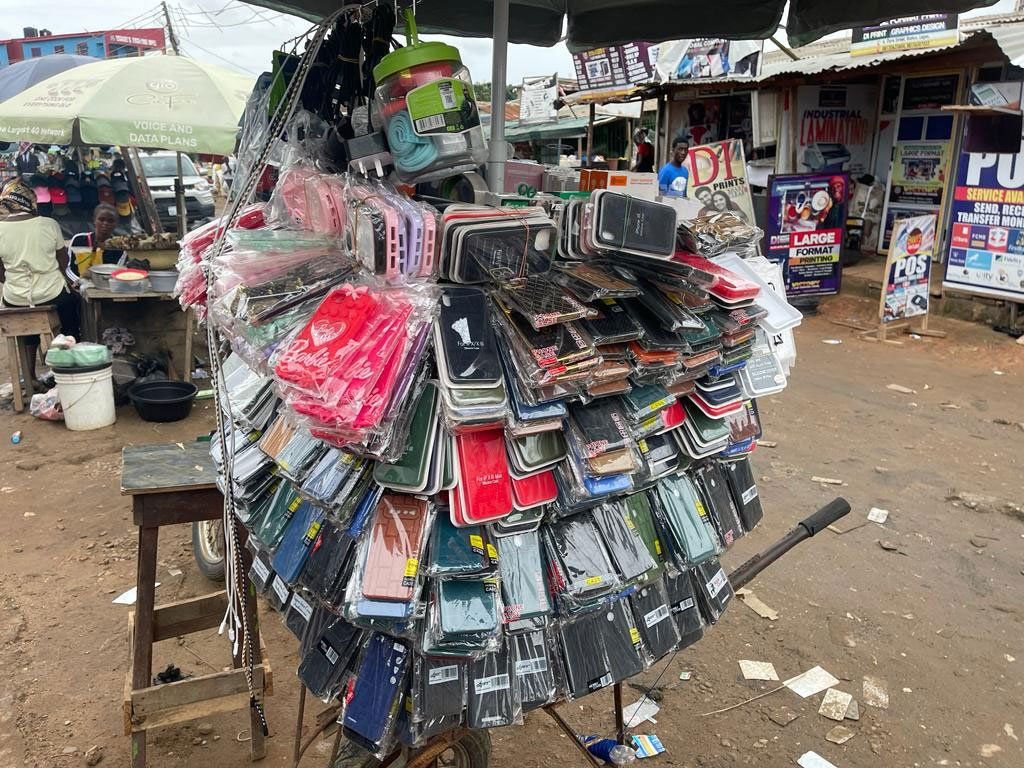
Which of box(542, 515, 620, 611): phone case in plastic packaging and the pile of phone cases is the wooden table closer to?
the pile of phone cases

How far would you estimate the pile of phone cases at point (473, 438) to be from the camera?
1.78 metres

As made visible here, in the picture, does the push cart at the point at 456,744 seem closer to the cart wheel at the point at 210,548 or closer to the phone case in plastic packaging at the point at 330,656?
the phone case in plastic packaging at the point at 330,656

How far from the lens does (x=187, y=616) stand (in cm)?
305

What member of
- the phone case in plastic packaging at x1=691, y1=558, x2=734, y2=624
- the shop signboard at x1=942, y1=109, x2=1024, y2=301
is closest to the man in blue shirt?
the shop signboard at x1=942, y1=109, x2=1024, y2=301

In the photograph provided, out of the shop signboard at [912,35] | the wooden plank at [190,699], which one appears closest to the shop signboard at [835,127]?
the shop signboard at [912,35]

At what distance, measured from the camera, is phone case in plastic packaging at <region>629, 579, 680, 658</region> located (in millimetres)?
2152

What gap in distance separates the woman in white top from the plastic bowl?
1240 mm

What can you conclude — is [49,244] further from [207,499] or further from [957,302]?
[957,302]

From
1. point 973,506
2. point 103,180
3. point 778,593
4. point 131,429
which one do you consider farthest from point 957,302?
point 103,180

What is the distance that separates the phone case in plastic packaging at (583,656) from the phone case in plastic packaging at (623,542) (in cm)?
15

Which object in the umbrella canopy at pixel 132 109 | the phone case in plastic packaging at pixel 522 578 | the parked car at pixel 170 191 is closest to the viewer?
the phone case in plastic packaging at pixel 522 578

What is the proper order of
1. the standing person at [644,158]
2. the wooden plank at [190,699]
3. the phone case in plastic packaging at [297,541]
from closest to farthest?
the phone case in plastic packaging at [297,541] → the wooden plank at [190,699] → the standing person at [644,158]

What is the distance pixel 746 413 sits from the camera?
2400 mm

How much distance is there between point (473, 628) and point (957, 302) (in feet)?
29.2
